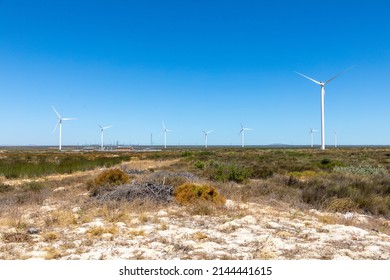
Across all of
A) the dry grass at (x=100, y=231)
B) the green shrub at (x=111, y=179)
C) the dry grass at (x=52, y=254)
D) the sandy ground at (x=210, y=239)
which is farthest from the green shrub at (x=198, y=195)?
the dry grass at (x=52, y=254)

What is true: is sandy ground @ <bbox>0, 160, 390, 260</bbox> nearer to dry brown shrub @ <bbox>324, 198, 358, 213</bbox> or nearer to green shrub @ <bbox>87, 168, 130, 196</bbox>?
dry brown shrub @ <bbox>324, 198, 358, 213</bbox>

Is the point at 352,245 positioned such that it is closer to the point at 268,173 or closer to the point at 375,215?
the point at 375,215

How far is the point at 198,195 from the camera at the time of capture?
12633 millimetres

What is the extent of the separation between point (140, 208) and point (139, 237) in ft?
11.0

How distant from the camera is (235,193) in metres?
14.7

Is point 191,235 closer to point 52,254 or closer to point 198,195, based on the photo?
point 52,254

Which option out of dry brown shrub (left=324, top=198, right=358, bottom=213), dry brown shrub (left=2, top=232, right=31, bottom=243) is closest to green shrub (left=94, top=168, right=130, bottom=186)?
dry brown shrub (left=2, top=232, right=31, bottom=243)

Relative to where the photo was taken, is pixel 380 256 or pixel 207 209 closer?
pixel 380 256

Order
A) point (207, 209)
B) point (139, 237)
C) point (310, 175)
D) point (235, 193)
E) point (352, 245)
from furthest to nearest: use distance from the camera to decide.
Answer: point (310, 175) → point (235, 193) → point (207, 209) → point (139, 237) → point (352, 245)

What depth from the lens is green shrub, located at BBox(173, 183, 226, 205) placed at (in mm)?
12234

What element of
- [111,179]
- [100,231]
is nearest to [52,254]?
[100,231]

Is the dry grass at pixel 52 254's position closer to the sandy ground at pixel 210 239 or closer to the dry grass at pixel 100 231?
the sandy ground at pixel 210 239

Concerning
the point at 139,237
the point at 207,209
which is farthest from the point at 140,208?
the point at 139,237
